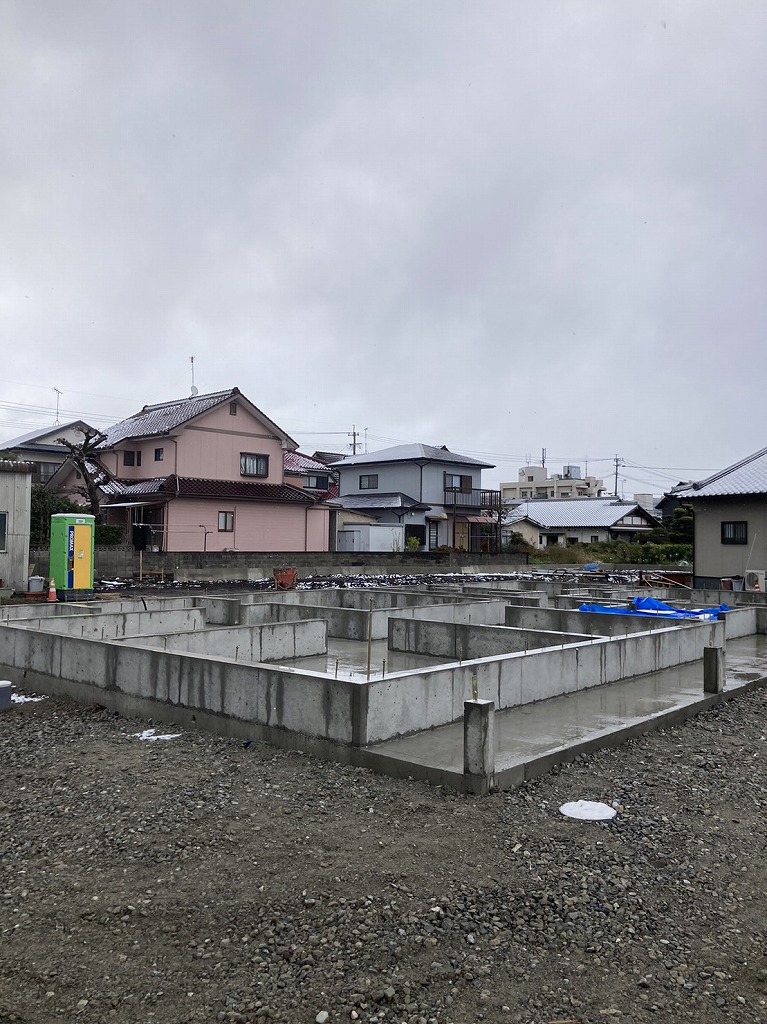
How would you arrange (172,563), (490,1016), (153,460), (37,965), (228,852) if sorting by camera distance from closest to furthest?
(490,1016)
(37,965)
(228,852)
(172,563)
(153,460)

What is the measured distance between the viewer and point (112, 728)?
7965 mm

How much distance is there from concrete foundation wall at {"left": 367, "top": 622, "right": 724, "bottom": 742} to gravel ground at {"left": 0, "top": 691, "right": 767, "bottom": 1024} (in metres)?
1.00

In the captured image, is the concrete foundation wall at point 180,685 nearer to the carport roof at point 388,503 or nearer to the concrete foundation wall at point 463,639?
the concrete foundation wall at point 463,639

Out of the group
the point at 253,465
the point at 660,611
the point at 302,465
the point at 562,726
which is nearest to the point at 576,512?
the point at 302,465

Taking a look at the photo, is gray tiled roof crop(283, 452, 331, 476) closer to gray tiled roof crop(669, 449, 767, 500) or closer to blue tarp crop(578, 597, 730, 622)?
gray tiled roof crop(669, 449, 767, 500)

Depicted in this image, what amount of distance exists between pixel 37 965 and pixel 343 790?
8.93ft

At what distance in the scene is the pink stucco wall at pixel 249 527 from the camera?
3147 cm

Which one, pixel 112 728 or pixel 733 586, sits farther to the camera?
pixel 733 586

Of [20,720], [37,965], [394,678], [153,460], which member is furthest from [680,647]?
[153,460]

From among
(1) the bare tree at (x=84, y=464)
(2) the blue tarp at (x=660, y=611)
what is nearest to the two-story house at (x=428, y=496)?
(1) the bare tree at (x=84, y=464)

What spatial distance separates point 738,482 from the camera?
24.5 meters

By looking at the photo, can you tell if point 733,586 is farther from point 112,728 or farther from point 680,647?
point 112,728

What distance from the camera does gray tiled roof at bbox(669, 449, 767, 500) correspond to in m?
23.7

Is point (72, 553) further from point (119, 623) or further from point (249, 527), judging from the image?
point (249, 527)
